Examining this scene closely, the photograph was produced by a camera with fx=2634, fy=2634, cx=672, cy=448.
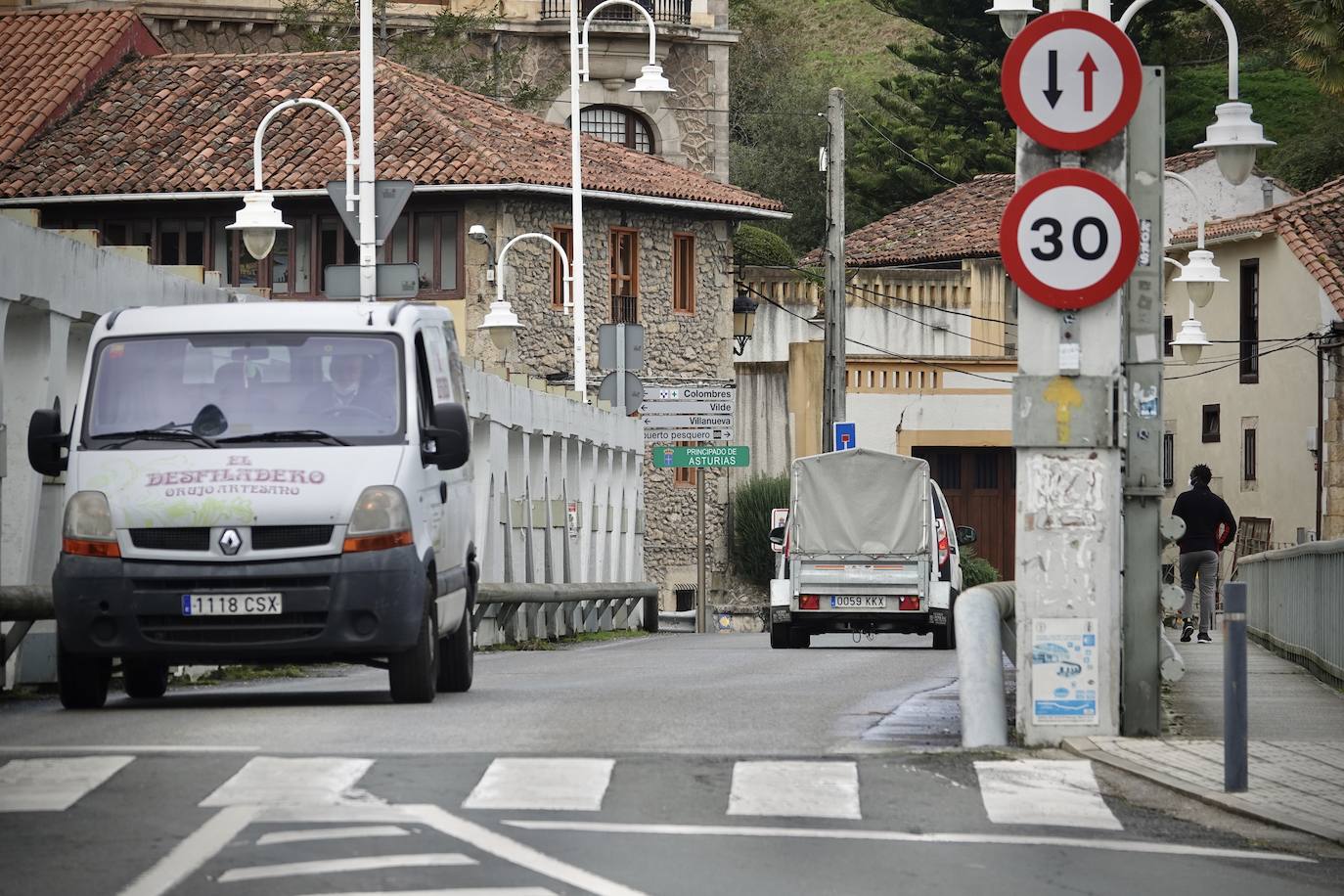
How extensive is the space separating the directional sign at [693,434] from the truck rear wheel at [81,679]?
2885 cm

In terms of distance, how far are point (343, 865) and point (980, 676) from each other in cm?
460

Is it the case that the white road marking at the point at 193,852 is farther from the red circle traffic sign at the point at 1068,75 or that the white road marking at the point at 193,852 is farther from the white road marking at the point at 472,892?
the red circle traffic sign at the point at 1068,75

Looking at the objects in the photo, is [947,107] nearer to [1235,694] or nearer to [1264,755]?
[1264,755]

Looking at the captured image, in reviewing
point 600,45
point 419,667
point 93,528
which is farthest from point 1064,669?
point 600,45

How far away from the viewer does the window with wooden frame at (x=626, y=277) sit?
181 ft

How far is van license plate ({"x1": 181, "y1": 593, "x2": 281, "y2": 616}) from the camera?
45.3ft

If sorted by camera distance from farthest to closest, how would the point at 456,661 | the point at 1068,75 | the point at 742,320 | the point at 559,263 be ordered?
the point at 742,320 < the point at 559,263 < the point at 456,661 < the point at 1068,75

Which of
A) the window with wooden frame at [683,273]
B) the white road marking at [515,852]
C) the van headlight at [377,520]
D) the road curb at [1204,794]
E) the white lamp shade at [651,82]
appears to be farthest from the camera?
the window with wooden frame at [683,273]

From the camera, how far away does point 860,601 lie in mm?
30844

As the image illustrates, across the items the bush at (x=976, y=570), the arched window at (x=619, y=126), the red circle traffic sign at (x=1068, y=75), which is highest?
the arched window at (x=619, y=126)

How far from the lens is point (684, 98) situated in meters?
66.8

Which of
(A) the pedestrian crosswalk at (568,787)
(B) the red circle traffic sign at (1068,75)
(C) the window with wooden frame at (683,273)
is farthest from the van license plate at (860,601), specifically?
(C) the window with wooden frame at (683,273)

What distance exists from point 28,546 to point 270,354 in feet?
9.55

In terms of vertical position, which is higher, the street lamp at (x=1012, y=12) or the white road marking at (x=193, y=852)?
the street lamp at (x=1012, y=12)
